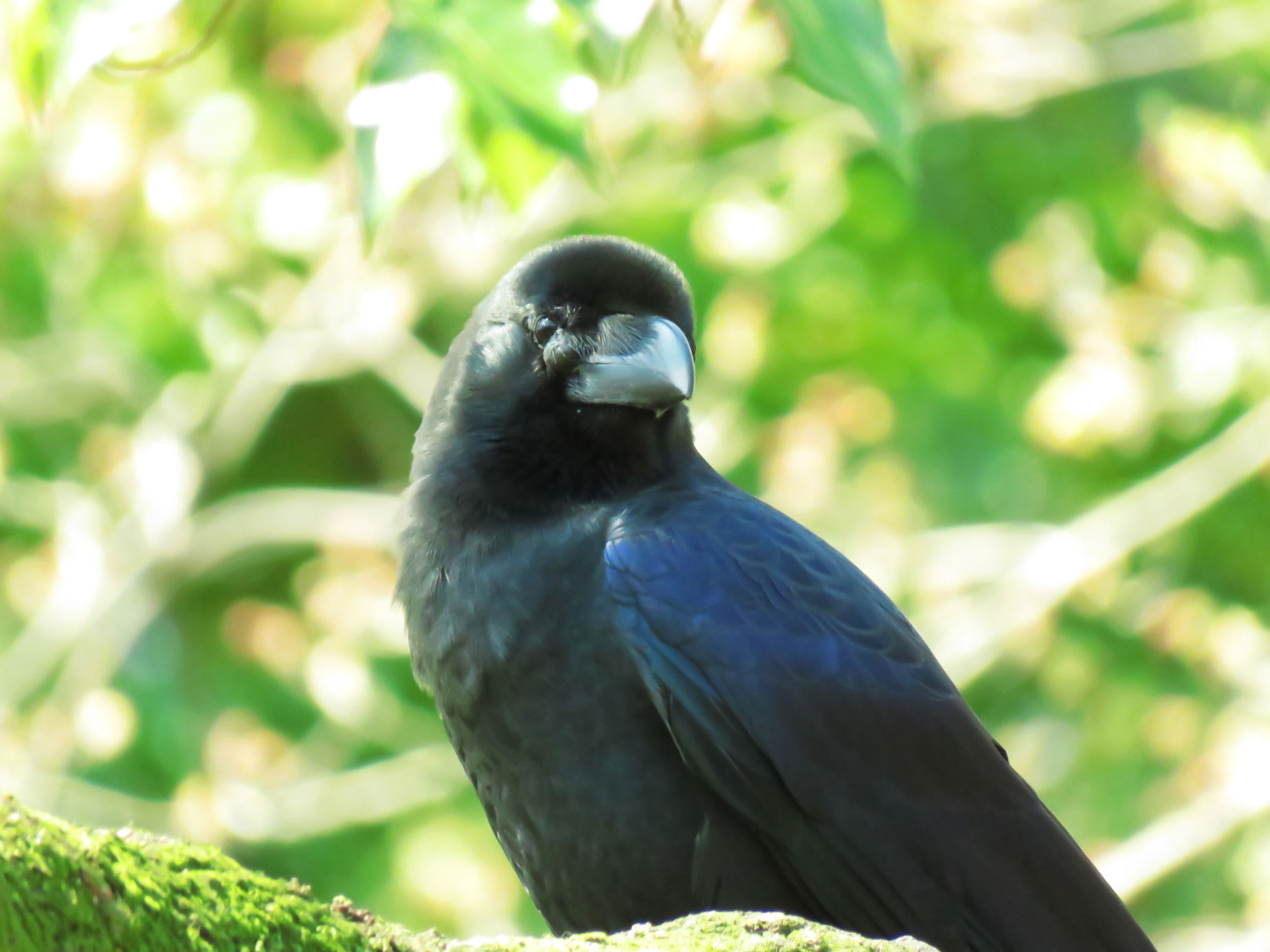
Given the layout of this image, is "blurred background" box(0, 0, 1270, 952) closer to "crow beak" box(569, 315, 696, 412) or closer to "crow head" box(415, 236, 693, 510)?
"crow head" box(415, 236, 693, 510)

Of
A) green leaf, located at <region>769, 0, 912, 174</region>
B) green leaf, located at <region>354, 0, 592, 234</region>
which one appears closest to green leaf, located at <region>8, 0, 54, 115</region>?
green leaf, located at <region>354, 0, 592, 234</region>

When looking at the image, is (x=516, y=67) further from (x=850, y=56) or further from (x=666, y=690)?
(x=666, y=690)

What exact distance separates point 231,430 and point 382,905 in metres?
1.96

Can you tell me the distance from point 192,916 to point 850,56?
3.21ft

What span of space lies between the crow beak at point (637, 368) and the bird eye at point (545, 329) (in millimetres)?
94

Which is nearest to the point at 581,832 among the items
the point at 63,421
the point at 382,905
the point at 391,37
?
the point at 391,37

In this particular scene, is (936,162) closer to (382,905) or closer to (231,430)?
(231,430)

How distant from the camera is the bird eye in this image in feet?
8.04

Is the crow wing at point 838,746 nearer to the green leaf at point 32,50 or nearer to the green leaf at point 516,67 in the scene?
the green leaf at point 516,67

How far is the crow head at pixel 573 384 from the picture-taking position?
2354mm

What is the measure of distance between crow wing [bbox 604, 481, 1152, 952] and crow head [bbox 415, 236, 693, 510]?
0.14 meters

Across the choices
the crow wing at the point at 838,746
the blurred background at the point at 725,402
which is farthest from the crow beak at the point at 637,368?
the blurred background at the point at 725,402

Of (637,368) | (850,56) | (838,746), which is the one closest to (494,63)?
(850,56)

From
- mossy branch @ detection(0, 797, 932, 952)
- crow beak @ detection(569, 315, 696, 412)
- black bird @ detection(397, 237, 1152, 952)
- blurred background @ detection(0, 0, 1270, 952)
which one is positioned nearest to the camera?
mossy branch @ detection(0, 797, 932, 952)
